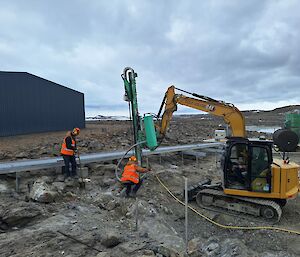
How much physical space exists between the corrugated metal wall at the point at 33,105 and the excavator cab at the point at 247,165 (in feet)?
55.5

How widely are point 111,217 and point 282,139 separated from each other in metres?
6.52

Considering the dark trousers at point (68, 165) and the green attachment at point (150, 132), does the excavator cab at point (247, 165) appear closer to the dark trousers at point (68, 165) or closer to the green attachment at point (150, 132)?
the green attachment at point (150, 132)

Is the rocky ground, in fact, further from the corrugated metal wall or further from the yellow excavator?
the corrugated metal wall

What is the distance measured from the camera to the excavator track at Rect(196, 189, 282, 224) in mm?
7477

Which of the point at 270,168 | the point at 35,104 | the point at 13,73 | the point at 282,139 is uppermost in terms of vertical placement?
the point at 13,73

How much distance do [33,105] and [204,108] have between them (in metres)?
16.1

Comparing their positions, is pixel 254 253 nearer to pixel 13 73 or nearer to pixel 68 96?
pixel 13 73

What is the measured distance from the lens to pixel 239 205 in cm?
795

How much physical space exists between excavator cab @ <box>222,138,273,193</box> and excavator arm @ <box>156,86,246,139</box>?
4.17ft

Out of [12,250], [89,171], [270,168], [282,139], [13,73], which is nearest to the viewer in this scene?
[12,250]

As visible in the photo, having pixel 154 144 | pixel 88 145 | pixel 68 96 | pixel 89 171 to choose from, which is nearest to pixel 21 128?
pixel 68 96

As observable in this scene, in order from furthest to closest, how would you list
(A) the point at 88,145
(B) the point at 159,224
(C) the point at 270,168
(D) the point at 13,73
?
(D) the point at 13,73 → (A) the point at 88,145 → (C) the point at 270,168 → (B) the point at 159,224

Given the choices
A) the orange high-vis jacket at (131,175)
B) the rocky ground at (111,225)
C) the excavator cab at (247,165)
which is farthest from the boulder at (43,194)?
the excavator cab at (247,165)

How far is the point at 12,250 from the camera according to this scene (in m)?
4.79
